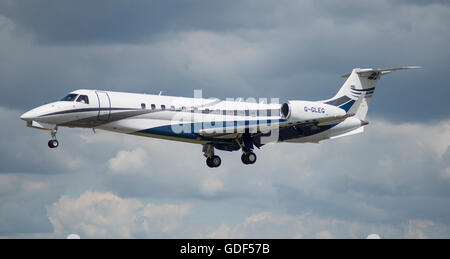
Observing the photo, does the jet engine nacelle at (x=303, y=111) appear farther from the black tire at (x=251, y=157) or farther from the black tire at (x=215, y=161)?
the black tire at (x=215, y=161)

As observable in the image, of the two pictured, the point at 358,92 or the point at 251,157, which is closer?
the point at 251,157

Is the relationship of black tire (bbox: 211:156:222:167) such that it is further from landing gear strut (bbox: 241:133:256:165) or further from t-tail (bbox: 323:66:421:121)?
t-tail (bbox: 323:66:421:121)

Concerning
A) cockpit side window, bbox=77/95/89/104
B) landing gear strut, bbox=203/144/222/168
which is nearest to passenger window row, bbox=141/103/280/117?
cockpit side window, bbox=77/95/89/104

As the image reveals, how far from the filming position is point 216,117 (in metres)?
51.2

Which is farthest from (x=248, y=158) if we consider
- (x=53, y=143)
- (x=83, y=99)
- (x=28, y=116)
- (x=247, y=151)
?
(x=28, y=116)

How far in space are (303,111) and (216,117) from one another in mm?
5697

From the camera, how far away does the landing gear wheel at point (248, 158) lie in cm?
5294

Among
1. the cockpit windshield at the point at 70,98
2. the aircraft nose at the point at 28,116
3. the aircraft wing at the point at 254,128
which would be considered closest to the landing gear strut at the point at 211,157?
the aircraft wing at the point at 254,128

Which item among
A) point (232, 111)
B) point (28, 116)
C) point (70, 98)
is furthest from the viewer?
point (232, 111)

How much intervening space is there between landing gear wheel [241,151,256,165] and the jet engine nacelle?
3.58m

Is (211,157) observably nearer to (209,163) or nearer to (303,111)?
(209,163)

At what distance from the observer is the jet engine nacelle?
167 feet
